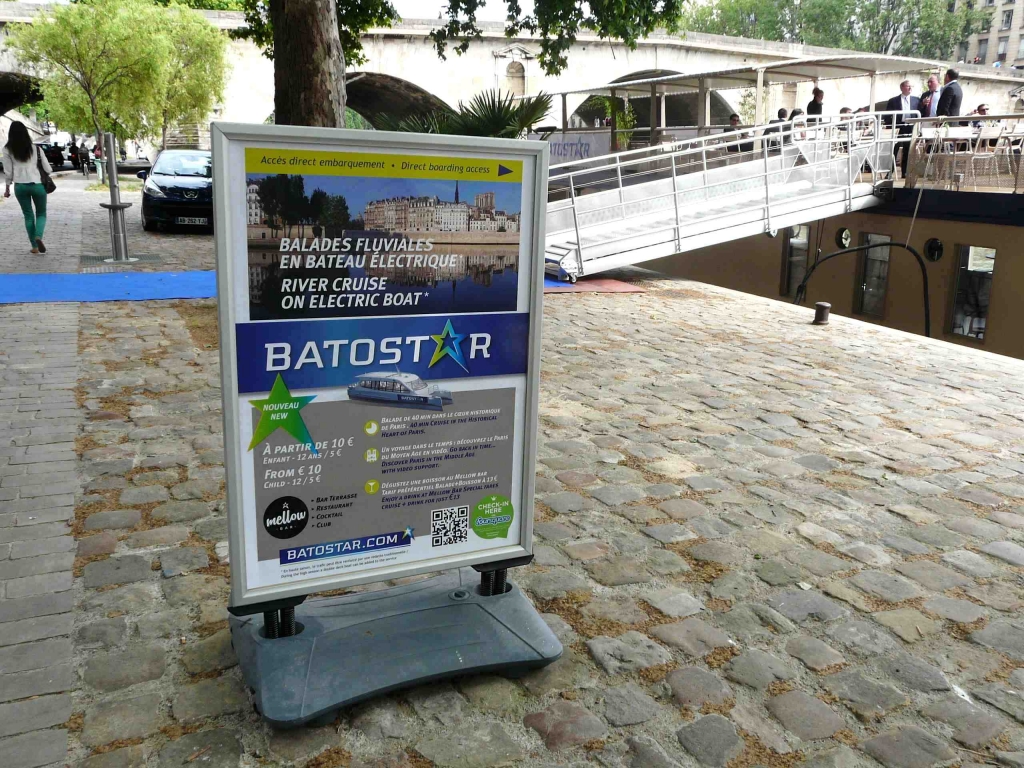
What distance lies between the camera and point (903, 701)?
2965 millimetres

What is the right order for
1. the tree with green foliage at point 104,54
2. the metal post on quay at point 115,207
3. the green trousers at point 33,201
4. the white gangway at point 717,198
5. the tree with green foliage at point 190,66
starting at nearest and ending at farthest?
the metal post on quay at point 115,207
the green trousers at point 33,201
the white gangway at point 717,198
the tree with green foliage at point 104,54
the tree with green foliage at point 190,66

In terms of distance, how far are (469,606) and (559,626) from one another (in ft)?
1.24

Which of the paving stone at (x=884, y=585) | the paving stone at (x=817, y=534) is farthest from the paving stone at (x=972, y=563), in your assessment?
the paving stone at (x=817, y=534)

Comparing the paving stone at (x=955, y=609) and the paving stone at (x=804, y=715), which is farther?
the paving stone at (x=955, y=609)

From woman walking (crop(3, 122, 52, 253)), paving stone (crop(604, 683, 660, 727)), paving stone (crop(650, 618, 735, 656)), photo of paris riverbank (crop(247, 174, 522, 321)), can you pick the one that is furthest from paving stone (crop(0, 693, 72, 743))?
woman walking (crop(3, 122, 52, 253))

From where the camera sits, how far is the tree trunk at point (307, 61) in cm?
802

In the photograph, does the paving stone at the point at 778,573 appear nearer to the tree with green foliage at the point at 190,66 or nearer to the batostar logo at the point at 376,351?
the batostar logo at the point at 376,351

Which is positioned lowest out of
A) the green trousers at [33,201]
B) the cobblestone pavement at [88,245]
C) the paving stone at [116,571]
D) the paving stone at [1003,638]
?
the paving stone at [1003,638]

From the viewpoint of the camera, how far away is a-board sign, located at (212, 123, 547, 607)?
2.58m

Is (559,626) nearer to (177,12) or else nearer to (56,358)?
(56,358)

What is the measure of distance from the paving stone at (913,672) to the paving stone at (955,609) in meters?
0.41

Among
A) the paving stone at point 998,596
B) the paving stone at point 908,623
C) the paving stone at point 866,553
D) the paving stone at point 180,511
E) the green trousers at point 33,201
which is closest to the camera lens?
the paving stone at point 908,623

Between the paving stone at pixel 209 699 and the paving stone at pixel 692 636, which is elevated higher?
the paving stone at pixel 209 699

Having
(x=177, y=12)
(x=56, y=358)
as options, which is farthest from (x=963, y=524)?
(x=177, y=12)
